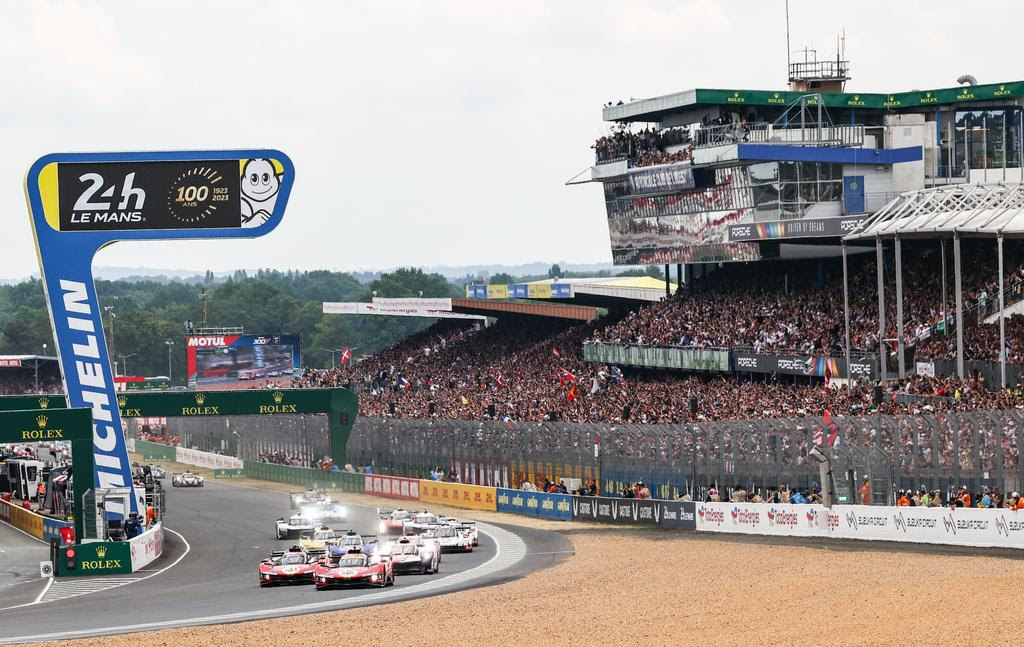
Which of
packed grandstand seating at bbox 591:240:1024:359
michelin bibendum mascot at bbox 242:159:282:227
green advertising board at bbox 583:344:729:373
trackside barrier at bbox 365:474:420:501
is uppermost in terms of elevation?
michelin bibendum mascot at bbox 242:159:282:227

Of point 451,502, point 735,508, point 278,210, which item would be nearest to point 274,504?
point 451,502

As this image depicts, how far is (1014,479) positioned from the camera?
139ft

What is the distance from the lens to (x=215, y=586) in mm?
41281

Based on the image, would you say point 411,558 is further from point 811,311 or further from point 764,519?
point 811,311

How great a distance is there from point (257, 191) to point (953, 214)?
1018 inches

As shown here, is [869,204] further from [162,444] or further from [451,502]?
[162,444]

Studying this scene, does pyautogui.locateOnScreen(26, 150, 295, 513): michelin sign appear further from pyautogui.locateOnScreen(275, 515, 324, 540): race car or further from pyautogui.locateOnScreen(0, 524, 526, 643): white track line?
pyautogui.locateOnScreen(0, 524, 526, 643): white track line

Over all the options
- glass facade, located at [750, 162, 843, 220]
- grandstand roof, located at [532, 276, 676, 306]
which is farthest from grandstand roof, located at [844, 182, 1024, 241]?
grandstand roof, located at [532, 276, 676, 306]

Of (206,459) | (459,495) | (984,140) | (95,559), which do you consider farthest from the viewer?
(206,459)

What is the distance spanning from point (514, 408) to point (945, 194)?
2637 cm

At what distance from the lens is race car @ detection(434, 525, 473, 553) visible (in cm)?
4903

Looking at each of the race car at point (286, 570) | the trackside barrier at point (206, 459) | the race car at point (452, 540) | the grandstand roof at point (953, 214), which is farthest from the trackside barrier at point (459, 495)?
the trackside barrier at point (206, 459)

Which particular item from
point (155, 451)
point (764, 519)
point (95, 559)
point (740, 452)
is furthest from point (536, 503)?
point (155, 451)

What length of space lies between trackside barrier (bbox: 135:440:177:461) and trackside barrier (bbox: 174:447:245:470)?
974 mm
